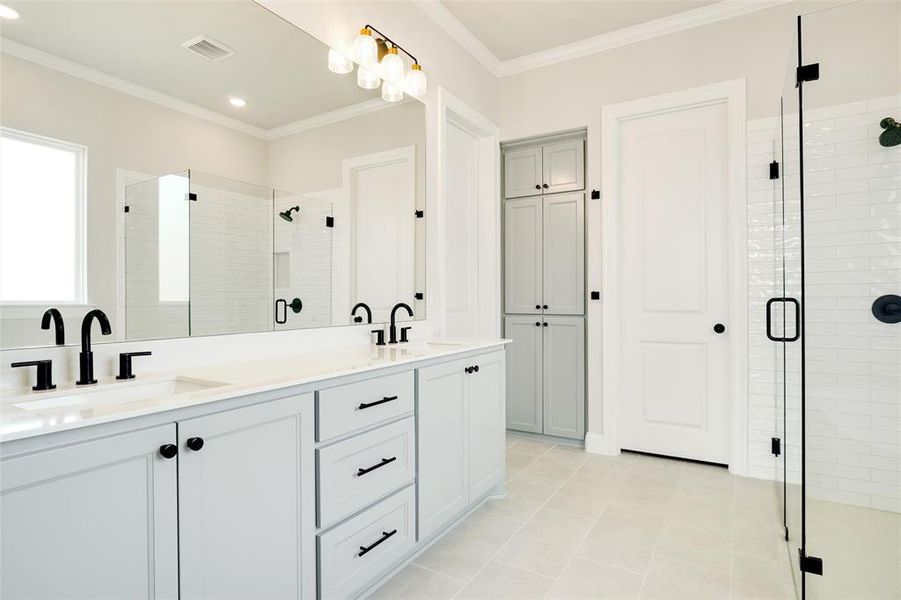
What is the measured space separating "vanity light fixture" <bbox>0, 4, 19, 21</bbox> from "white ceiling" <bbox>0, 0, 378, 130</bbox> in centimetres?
1

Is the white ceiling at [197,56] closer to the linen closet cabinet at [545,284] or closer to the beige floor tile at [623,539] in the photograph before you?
the linen closet cabinet at [545,284]

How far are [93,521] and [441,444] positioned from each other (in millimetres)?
1305

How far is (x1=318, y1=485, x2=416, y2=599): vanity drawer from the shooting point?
4.94 feet

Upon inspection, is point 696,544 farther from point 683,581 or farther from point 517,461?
point 517,461

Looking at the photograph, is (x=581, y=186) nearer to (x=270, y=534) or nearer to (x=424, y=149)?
(x=424, y=149)

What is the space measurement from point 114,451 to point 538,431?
3074 mm

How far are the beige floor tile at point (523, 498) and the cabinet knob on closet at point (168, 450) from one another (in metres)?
1.74

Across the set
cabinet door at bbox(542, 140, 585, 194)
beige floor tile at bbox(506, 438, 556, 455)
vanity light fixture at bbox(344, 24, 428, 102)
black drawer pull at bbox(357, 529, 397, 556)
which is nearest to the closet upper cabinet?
cabinet door at bbox(542, 140, 585, 194)

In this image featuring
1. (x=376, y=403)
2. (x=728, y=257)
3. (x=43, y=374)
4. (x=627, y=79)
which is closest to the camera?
(x=43, y=374)

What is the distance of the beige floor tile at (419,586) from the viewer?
1.75 m

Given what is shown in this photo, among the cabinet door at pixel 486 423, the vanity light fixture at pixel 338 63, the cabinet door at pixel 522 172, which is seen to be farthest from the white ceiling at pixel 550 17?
the cabinet door at pixel 486 423

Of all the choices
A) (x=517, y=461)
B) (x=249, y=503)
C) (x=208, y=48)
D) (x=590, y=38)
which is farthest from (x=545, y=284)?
(x=249, y=503)

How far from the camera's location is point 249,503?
1273mm

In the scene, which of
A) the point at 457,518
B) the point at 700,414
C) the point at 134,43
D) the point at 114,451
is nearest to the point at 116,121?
the point at 134,43
